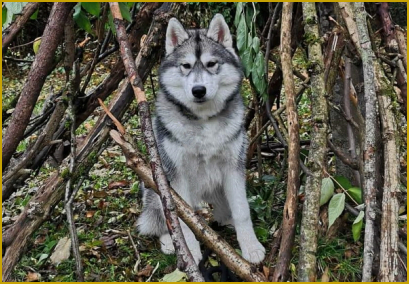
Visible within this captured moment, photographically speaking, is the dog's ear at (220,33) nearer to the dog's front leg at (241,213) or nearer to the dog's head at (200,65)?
the dog's head at (200,65)

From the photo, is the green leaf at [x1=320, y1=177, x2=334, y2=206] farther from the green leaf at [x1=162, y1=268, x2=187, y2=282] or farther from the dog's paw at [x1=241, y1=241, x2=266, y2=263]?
the green leaf at [x1=162, y1=268, x2=187, y2=282]

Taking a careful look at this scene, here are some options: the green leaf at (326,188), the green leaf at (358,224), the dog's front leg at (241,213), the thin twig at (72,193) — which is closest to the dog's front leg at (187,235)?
the dog's front leg at (241,213)

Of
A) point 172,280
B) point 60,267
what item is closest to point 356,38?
point 172,280

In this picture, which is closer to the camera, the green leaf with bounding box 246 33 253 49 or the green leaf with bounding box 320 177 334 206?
the green leaf with bounding box 320 177 334 206

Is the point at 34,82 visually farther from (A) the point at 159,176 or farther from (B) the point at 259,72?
(B) the point at 259,72

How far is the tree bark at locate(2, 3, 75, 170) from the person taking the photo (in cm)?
225

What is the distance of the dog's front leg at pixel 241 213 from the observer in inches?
100

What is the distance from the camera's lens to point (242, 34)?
2520 mm

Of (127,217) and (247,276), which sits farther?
(127,217)

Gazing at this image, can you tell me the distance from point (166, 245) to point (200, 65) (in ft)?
3.04

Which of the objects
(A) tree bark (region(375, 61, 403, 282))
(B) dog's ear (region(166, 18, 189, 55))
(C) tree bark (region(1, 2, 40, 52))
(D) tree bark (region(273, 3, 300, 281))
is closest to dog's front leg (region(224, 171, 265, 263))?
(D) tree bark (region(273, 3, 300, 281))

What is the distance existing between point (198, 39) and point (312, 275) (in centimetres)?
129

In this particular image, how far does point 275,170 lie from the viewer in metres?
3.53

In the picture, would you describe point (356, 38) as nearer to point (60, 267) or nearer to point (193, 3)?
point (193, 3)
